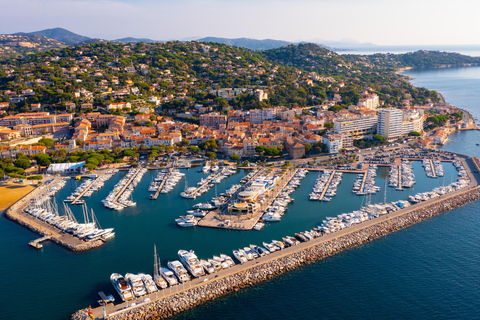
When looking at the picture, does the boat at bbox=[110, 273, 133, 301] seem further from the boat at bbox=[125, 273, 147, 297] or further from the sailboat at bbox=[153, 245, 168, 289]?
the sailboat at bbox=[153, 245, 168, 289]

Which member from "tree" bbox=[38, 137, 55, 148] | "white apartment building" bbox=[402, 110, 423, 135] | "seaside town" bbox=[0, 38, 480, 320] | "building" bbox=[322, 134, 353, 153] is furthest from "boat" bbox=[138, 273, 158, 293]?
"white apartment building" bbox=[402, 110, 423, 135]

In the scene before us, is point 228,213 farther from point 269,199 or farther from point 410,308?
point 410,308

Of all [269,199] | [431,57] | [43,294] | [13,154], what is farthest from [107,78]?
[431,57]

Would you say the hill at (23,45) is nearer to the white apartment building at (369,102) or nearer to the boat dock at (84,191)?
the boat dock at (84,191)

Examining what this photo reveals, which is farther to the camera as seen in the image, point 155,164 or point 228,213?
point 155,164

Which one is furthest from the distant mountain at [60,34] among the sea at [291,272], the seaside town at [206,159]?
the sea at [291,272]

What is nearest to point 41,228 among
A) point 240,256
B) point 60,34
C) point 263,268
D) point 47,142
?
point 240,256
